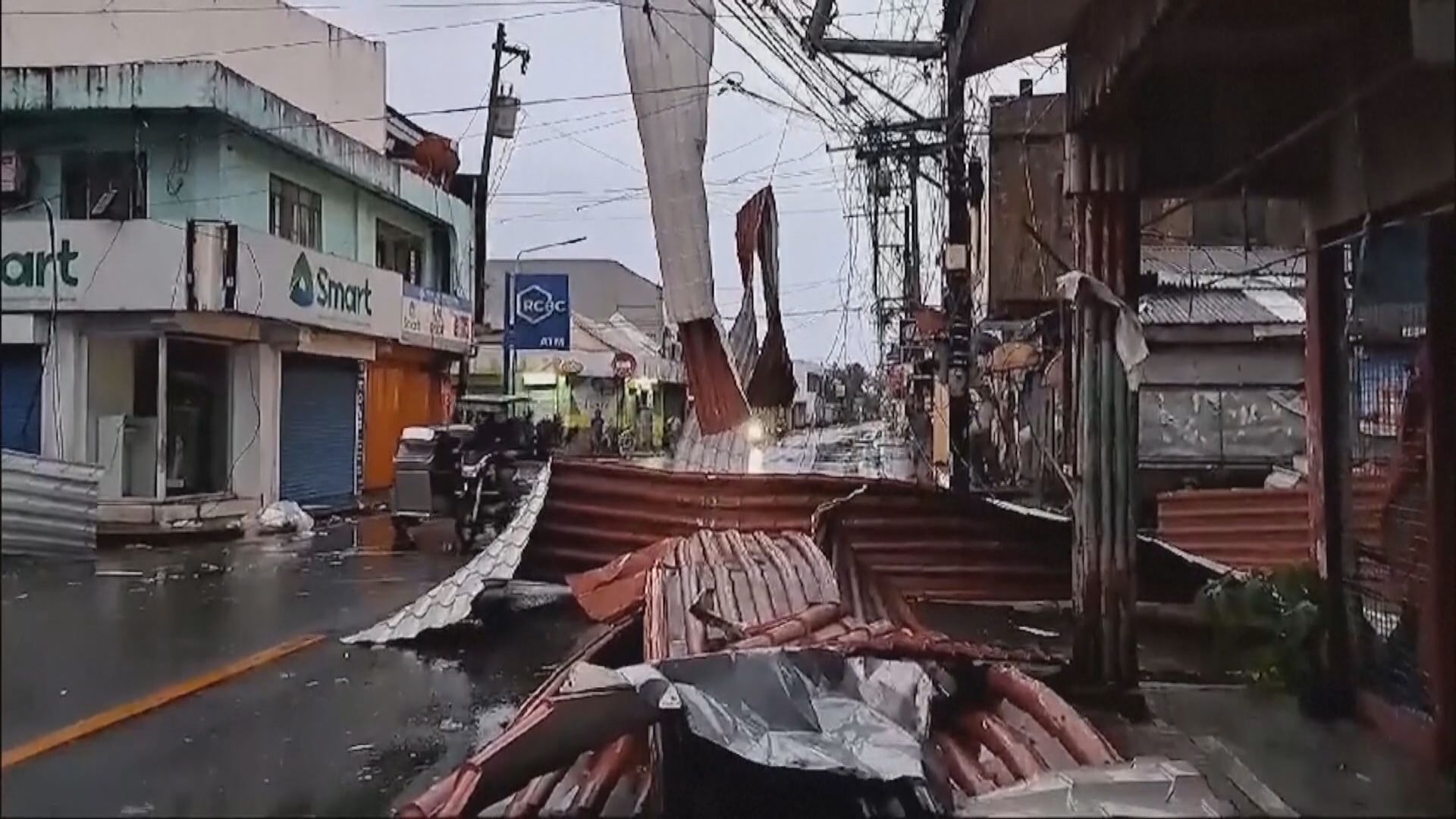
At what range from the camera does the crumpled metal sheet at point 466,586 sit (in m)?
10.7

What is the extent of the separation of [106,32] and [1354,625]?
22.2 m

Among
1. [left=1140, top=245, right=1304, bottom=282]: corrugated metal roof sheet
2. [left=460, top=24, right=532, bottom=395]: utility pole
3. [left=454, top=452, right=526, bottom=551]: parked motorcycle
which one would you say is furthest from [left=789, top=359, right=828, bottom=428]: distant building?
[left=454, top=452, right=526, bottom=551]: parked motorcycle

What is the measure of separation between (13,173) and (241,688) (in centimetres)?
505

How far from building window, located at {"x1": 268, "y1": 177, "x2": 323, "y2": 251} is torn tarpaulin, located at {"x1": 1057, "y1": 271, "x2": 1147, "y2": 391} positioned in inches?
713

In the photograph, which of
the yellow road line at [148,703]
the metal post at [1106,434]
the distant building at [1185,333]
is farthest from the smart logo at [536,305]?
the metal post at [1106,434]

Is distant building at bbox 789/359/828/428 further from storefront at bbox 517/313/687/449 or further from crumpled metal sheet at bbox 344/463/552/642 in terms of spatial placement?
crumpled metal sheet at bbox 344/463/552/642

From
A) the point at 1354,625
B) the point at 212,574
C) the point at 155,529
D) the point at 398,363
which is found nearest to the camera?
the point at 1354,625

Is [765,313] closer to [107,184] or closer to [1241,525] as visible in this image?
[1241,525]

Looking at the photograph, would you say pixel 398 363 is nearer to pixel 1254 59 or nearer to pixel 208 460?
pixel 208 460

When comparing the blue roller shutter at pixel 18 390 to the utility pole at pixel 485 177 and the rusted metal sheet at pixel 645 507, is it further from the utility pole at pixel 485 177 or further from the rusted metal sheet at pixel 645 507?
the utility pole at pixel 485 177

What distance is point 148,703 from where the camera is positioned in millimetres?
7977

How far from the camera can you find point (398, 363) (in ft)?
101

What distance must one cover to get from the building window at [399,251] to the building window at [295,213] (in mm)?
2635

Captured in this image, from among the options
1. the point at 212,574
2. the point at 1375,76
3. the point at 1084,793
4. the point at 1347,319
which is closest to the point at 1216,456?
the point at 1347,319
